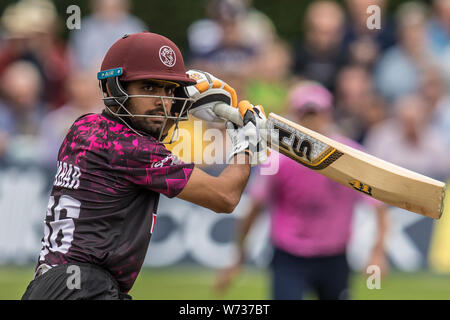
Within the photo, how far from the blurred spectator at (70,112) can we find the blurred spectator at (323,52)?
2.58m

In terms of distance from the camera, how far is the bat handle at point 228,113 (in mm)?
4305

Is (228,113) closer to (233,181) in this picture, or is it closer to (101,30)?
(233,181)

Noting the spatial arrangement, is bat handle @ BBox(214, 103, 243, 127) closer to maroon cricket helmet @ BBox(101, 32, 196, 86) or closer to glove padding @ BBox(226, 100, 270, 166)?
glove padding @ BBox(226, 100, 270, 166)

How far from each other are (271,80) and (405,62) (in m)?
1.82

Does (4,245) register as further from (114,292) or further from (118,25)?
(114,292)

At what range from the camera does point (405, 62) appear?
10211mm

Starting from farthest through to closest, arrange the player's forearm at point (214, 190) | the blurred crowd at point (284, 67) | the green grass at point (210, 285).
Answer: the blurred crowd at point (284, 67) < the green grass at point (210, 285) < the player's forearm at point (214, 190)

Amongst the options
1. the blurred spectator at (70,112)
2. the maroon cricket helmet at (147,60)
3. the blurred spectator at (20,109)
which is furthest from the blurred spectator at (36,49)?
the maroon cricket helmet at (147,60)

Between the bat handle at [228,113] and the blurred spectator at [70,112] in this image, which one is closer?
the bat handle at [228,113]

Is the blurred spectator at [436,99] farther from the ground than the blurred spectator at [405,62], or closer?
closer

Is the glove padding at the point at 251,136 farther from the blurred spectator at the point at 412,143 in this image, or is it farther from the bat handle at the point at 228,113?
the blurred spectator at the point at 412,143

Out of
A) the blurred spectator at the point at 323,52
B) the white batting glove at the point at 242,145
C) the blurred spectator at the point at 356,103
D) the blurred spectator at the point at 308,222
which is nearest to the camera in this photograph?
the white batting glove at the point at 242,145

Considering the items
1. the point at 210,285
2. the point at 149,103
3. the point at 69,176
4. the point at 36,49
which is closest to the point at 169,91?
the point at 149,103
